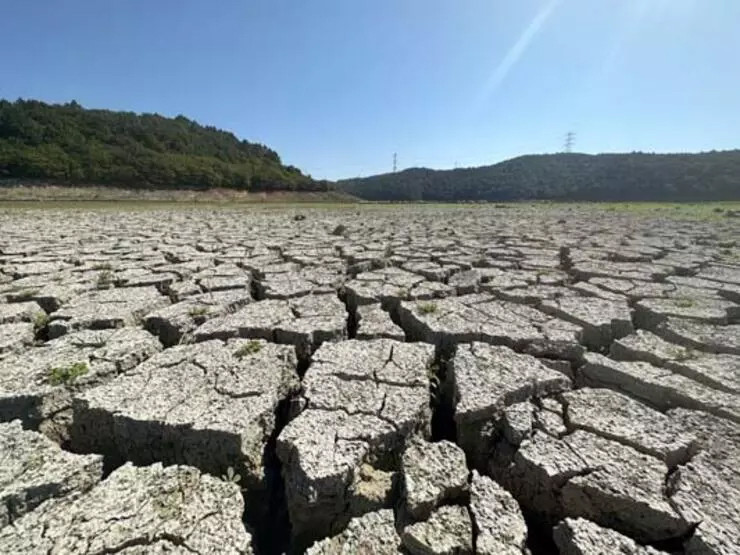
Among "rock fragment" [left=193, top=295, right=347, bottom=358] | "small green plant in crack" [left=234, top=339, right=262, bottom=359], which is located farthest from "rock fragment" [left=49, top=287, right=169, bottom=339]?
"small green plant in crack" [left=234, top=339, right=262, bottom=359]

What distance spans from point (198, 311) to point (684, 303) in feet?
11.0

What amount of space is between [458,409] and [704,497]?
2.39ft

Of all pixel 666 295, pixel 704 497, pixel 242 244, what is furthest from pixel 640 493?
pixel 242 244

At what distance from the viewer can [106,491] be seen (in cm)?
108

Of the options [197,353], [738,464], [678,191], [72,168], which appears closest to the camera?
[738,464]

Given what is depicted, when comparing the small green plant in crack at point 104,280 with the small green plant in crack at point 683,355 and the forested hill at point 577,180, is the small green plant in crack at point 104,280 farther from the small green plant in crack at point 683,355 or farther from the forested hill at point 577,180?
the forested hill at point 577,180

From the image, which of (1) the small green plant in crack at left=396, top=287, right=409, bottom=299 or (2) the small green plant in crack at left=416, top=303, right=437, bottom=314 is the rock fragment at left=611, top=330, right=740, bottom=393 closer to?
(2) the small green plant in crack at left=416, top=303, right=437, bottom=314

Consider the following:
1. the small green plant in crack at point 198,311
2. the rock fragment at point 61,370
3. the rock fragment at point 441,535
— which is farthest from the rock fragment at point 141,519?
the small green plant in crack at point 198,311

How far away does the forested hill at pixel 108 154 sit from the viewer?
29578mm

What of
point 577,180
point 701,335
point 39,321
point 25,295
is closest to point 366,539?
point 701,335

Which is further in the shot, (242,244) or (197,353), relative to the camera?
(242,244)

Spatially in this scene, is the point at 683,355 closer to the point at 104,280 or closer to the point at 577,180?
the point at 104,280

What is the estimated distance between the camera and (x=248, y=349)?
1.89m

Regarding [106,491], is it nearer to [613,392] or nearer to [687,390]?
[613,392]
